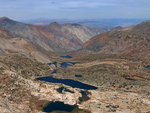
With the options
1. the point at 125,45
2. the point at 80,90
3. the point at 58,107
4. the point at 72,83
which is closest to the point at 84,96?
the point at 80,90

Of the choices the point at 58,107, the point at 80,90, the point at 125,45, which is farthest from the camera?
the point at 125,45

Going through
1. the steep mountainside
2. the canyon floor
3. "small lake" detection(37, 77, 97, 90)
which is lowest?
"small lake" detection(37, 77, 97, 90)

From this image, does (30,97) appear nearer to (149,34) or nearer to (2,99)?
(2,99)

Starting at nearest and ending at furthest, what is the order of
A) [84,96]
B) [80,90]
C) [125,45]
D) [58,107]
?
[58,107]
[84,96]
[80,90]
[125,45]

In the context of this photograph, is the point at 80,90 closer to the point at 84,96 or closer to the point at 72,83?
the point at 84,96

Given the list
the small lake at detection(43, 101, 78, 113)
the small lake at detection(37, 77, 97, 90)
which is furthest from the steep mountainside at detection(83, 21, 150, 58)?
the small lake at detection(43, 101, 78, 113)

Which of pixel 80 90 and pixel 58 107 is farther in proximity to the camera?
pixel 80 90

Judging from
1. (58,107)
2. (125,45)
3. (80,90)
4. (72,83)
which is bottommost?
(72,83)

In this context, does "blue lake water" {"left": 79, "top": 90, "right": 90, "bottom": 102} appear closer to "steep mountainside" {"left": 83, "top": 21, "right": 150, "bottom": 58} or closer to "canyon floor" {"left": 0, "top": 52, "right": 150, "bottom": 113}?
"canyon floor" {"left": 0, "top": 52, "right": 150, "bottom": 113}

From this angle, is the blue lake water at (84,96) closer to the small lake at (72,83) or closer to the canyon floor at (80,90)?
the canyon floor at (80,90)
